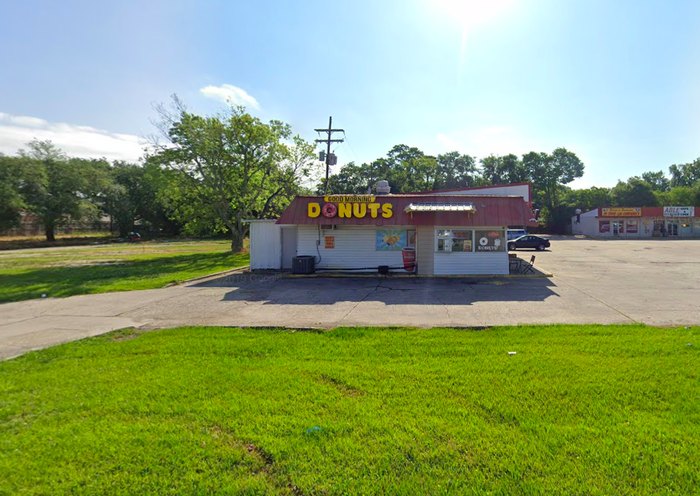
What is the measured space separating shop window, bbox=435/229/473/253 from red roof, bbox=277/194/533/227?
0.55 meters

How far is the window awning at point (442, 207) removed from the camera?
15.3 m

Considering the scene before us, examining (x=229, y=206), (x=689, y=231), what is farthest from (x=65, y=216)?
(x=689, y=231)

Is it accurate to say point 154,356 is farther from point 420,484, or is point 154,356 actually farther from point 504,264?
point 504,264

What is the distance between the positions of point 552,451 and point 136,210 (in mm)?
67783

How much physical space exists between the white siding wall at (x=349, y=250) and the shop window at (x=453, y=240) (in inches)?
79.4

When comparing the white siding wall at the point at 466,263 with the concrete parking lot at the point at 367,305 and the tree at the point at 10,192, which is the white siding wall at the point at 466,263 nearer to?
the concrete parking lot at the point at 367,305

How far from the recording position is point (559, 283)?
13.4 metres

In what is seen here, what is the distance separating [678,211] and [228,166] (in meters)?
59.8

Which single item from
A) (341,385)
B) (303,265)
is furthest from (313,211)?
(341,385)

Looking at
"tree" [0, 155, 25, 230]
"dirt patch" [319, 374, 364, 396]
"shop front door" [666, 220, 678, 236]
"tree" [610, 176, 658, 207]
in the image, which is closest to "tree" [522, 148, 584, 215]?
"tree" [610, 176, 658, 207]

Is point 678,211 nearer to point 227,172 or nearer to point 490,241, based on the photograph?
point 490,241

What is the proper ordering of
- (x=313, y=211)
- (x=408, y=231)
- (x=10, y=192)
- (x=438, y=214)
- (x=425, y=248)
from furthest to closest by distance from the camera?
(x=10, y=192) < (x=408, y=231) < (x=425, y=248) < (x=313, y=211) < (x=438, y=214)

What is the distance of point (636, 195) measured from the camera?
216 ft

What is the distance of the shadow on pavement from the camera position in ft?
35.7
